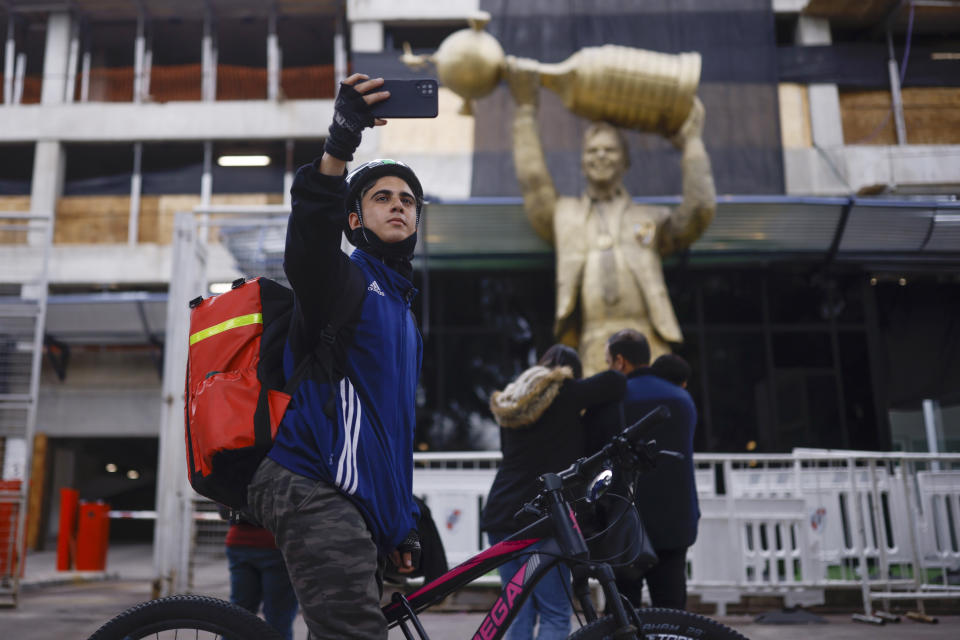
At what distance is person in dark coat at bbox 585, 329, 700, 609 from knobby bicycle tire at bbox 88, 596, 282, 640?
1950 mm

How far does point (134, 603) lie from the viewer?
7977 millimetres

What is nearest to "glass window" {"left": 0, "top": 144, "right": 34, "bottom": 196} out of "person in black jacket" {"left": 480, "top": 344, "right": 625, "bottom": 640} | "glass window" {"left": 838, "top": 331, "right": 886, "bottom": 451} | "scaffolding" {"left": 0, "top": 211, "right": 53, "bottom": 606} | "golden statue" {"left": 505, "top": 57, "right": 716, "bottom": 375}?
"scaffolding" {"left": 0, "top": 211, "right": 53, "bottom": 606}

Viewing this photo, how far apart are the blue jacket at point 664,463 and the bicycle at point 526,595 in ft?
5.01

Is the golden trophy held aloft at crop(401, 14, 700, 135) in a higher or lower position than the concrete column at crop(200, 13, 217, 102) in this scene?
lower

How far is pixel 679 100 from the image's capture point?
9.16 meters

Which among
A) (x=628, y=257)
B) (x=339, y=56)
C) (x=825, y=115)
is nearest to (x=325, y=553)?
(x=628, y=257)

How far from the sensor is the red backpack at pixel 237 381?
1935 mm

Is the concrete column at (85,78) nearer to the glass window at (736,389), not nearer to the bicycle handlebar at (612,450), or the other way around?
the glass window at (736,389)

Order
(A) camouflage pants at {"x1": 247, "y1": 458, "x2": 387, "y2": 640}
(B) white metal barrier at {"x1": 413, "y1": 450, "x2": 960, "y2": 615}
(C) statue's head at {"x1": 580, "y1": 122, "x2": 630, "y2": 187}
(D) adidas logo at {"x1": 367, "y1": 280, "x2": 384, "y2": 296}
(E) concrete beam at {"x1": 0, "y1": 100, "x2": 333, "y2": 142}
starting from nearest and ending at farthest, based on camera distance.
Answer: (A) camouflage pants at {"x1": 247, "y1": 458, "x2": 387, "y2": 640}
(D) adidas logo at {"x1": 367, "y1": 280, "x2": 384, "y2": 296}
(B) white metal barrier at {"x1": 413, "y1": 450, "x2": 960, "y2": 615}
(C) statue's head at {"x1": 580, "y1": 122, "x2": 630, "y2": 187}
(E) concrete beam at {"x1": 0, "y1": 100, "x2": 333, "y2": 142}

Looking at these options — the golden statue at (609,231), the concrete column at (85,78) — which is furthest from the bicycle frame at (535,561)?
the concrete column at (85,78)

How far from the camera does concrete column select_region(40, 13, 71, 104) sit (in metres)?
17.7

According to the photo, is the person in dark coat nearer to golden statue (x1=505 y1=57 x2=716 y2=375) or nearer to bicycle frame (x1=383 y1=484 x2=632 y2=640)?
bicycle frame (x1=383 y1=484 x2=632 y2=640)

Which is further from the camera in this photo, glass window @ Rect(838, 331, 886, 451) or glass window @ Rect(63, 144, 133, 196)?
glass window @ Rect(63, 144, 133, 196)

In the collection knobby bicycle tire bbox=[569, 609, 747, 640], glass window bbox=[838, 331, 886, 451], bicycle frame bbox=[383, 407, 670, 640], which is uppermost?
glass window bbox=[838, 331, 886, 451]
